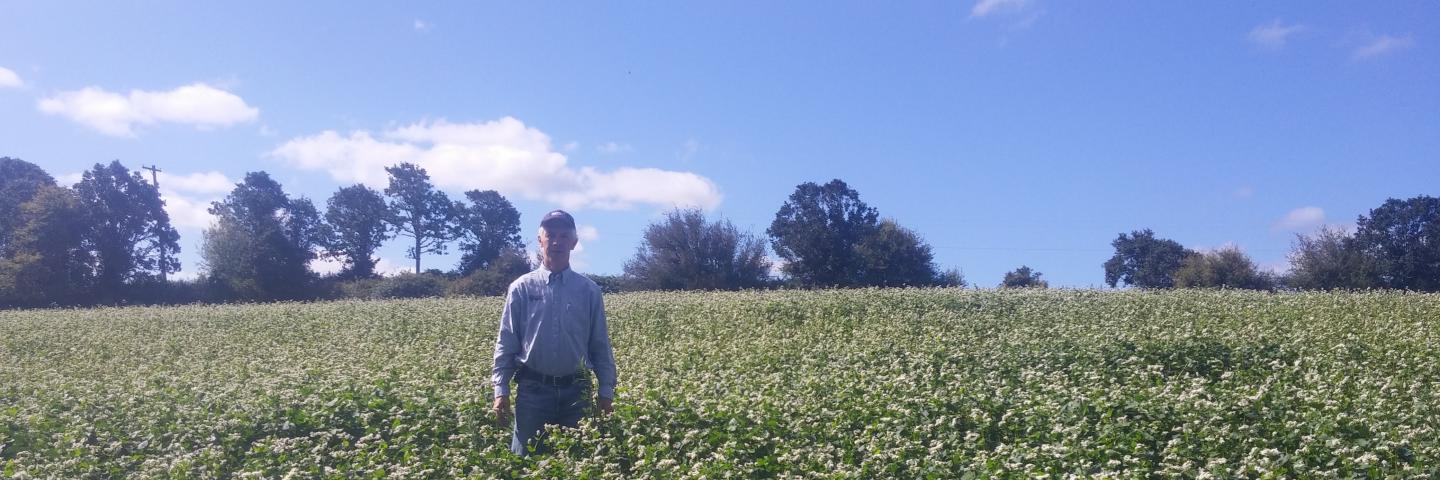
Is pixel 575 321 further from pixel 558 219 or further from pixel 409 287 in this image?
pixel 409 287

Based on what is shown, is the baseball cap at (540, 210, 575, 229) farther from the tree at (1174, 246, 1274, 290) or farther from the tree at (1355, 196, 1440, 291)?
the tree at (1355, 196, 1440, 291)

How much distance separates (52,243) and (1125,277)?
49.6m

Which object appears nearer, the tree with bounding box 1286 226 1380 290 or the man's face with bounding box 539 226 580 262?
the man's face with bounding box 539 226 580 262

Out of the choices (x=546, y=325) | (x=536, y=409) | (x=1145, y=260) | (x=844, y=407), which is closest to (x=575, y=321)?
(x=546, y=325)

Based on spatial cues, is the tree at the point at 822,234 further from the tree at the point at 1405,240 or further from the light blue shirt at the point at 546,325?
the light blue shirt at the point at 546,325

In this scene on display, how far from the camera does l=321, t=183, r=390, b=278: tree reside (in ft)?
175

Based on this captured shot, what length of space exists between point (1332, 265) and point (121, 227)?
50.8m

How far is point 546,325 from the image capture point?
5.36m

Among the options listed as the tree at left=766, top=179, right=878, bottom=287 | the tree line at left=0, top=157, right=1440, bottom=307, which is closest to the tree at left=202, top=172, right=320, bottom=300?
the tree line at left=0, top=157, right=1440, bottom=307

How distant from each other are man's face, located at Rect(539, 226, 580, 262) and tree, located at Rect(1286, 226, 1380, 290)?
35.2 m

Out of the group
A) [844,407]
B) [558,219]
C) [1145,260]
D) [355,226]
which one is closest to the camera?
[558,219]

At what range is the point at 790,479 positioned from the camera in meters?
4.46

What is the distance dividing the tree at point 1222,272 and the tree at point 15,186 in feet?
157

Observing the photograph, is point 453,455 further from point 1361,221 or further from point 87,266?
point 87,266
